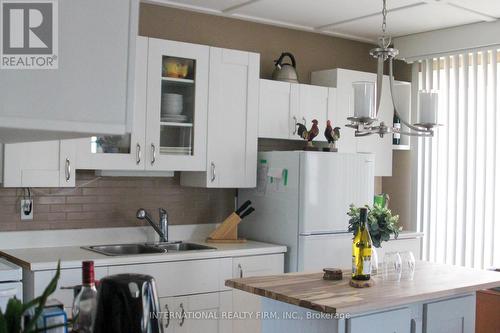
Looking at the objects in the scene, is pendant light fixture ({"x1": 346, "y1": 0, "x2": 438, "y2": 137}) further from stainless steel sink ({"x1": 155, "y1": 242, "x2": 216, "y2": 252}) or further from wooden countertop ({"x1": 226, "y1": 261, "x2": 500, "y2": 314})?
stainless steel sink ({"x1": 155, "y1": 242, "x2": 216, "y2": 252})

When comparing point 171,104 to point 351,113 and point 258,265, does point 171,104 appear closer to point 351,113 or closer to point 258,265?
point 258,265

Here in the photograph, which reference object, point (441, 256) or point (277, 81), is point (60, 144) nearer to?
point (277, 81)

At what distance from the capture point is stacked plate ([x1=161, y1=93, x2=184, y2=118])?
414 cm

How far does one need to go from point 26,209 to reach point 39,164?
1.39 feet

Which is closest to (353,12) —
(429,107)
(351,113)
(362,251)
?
(351,113)

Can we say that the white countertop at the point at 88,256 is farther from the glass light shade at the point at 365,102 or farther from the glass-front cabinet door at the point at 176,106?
the glass light shade at the point at 365,102

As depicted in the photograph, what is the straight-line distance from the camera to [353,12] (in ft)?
15.0

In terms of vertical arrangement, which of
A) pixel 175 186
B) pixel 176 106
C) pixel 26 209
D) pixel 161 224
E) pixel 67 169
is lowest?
pixel 161 224

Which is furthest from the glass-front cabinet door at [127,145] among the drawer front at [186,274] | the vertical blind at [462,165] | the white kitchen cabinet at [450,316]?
the vertical blind at [462,165]

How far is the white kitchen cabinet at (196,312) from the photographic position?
12.4 ft

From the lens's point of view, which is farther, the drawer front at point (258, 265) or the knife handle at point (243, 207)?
the knife handle at point (243, 207)

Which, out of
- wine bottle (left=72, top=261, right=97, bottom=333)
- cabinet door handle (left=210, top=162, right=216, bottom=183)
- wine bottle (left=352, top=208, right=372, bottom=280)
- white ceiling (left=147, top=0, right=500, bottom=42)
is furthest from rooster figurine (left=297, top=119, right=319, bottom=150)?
wine bottle (left=72, top=261, right=97, bottom=333)

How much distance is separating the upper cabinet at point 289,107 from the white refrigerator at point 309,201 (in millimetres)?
241

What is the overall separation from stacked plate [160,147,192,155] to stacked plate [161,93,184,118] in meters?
0.23
